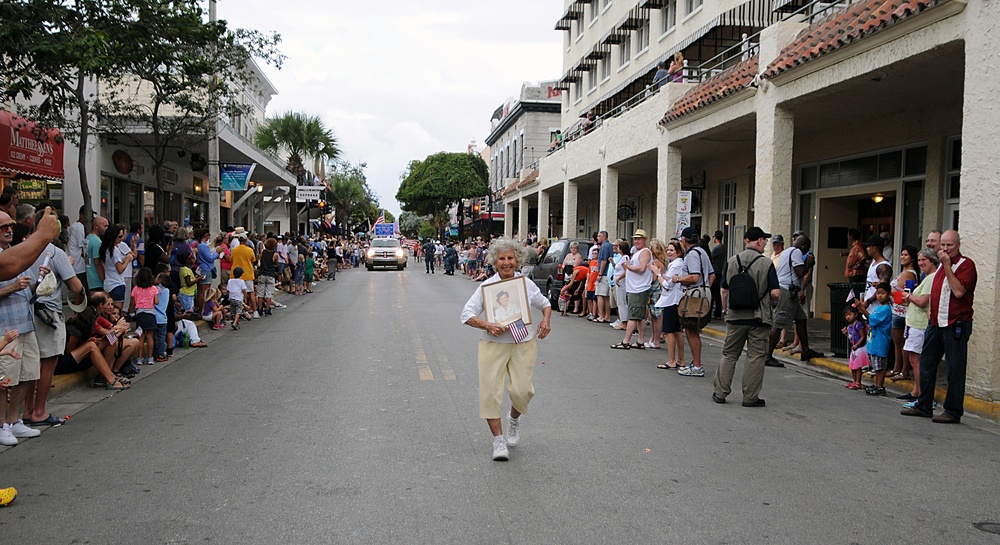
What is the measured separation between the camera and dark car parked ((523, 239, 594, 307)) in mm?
19688

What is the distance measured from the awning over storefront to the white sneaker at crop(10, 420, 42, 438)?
822 centimetres

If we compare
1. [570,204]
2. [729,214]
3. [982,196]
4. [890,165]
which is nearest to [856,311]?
[982,196]

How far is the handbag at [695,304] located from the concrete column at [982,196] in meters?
2.83

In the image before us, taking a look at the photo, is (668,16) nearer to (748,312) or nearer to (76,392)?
(748,312)

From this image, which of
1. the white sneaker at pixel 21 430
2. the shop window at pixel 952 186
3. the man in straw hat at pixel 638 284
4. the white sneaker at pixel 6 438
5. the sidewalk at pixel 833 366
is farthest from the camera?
the shop window at pixel 952 186

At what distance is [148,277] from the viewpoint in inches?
389

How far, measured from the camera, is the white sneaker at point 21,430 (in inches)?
257

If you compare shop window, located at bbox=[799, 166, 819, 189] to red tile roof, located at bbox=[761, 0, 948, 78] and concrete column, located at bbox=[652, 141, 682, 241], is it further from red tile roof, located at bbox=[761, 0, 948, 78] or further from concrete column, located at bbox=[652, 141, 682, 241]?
red tile roof, located at bbox=[761, 0, 948, 78]

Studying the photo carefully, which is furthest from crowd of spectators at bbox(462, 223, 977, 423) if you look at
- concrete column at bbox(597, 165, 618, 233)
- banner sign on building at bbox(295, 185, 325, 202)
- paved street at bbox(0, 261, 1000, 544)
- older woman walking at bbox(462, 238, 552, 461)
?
banner sign on building at bbox(295, 185, 325, 202)

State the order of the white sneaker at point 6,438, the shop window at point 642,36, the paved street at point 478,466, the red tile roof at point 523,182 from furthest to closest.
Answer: the red tile roof at point 523,182
the shop window at point 642,36
the white sneaker at point 6,438
the paved street at point 478,466

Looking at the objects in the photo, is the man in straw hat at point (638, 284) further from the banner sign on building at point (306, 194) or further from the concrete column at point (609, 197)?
the banner sign on building at point (306, 194)

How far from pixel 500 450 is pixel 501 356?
Result: 690 mm

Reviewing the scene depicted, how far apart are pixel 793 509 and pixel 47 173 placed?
1572cm

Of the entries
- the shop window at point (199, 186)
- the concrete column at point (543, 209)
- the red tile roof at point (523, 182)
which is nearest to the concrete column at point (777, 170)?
the concrete column at point (543, 209)
